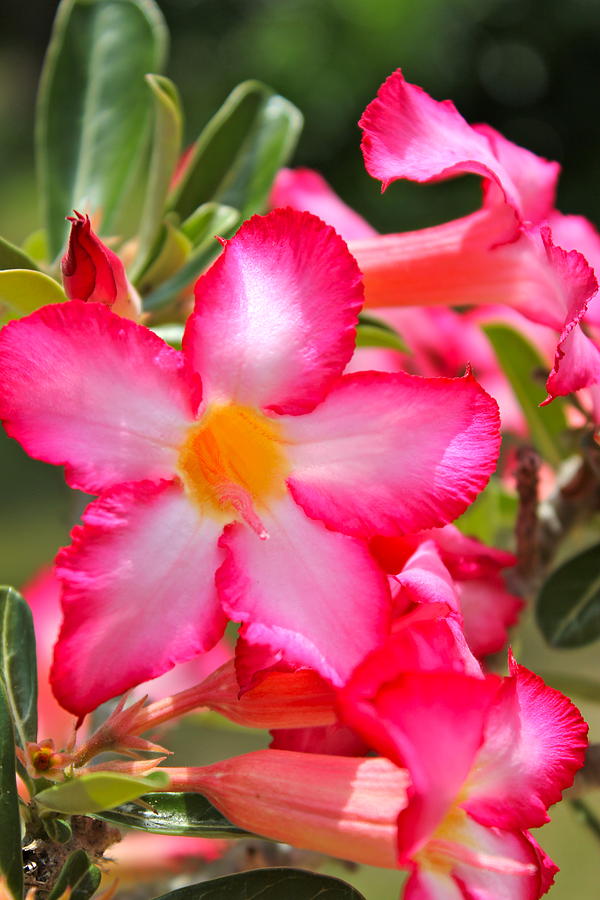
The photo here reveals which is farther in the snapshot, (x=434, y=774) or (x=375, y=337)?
(x=375, y=337)

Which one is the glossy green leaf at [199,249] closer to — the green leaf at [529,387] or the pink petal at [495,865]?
the green leaf at [529,387]

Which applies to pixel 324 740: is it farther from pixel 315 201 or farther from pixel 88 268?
pixel 315 201

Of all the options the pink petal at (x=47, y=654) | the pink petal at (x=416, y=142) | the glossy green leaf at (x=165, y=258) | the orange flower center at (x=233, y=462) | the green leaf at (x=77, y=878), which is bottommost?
the pink petal at (x=47, y=654)

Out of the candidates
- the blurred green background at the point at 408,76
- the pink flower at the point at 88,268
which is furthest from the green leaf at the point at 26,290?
the blurred green background at the point at 408,76

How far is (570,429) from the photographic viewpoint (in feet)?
2.90

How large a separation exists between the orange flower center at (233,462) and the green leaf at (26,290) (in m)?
0.11

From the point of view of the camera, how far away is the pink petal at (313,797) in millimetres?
486

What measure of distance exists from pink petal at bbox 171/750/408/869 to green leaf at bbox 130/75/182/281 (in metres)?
0.37

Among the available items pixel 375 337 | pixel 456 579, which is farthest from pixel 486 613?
pixel 375 337

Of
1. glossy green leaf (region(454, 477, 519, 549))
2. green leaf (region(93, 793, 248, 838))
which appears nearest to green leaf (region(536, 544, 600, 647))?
glossy green leaf (region(454, 477, 519, 549))

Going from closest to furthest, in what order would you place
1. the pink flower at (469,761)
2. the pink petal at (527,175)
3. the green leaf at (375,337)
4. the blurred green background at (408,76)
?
1. the pink flower at (469,761)
2. the pink petal at (527,175)
3. the green leaf at (375,337)
4. the blurred green background at (408,76)

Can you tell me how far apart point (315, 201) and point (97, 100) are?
20cm

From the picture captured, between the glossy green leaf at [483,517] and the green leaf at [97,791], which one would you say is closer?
the green leaf at [97,791]

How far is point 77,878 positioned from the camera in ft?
1.69
